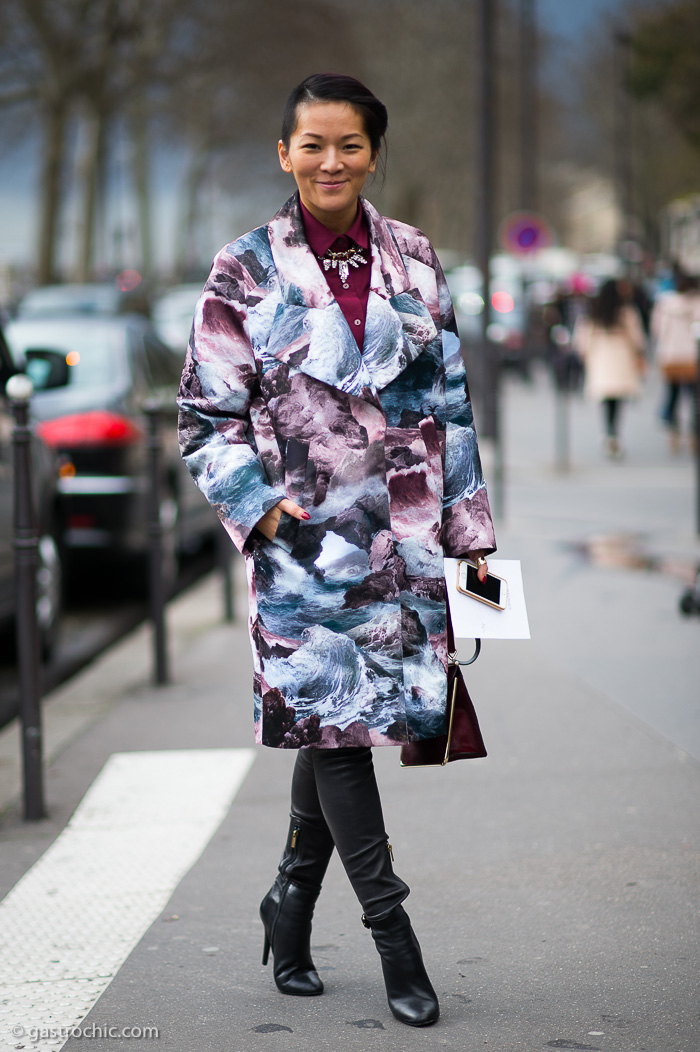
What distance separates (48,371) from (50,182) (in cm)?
3077

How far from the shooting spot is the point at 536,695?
19.9ft

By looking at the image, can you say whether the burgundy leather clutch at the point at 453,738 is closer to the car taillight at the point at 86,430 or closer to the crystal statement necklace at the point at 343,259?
the crystal statement necklace at the point at 343,259

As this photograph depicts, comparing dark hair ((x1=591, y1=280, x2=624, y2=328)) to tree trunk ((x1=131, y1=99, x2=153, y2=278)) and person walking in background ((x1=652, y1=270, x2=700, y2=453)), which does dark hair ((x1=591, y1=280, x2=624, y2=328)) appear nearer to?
person walking in background ((x1=652, y1=270, x2=700, y2=453))

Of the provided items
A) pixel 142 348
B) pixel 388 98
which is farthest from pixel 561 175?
pixel 142 348

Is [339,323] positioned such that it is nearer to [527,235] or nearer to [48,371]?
[48,371]

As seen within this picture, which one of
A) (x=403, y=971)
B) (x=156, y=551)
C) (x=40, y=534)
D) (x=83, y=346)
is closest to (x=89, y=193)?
(x=83, y=346)

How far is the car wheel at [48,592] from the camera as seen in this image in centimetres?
705

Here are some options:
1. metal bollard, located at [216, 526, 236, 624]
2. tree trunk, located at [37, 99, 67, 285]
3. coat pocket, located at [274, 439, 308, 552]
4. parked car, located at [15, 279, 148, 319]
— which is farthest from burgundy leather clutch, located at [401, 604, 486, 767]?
tree trunk, located at [37, 99, 67, 285]

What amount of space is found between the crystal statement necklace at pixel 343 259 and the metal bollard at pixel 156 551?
11.2 feet

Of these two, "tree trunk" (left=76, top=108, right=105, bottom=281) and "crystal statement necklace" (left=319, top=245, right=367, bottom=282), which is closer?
"crystal statement necklace" (left=319, top=245, right=367, bottom=282)

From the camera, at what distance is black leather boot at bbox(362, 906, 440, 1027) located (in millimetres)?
3113

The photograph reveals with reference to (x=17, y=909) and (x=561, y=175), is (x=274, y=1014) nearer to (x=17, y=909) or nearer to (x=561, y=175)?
(x=17, y=909)

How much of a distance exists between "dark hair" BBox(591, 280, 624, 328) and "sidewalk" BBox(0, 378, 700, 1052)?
337 inches

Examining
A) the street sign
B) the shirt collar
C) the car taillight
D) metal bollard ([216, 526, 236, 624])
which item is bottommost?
metal bollard ([216, 526, 236, 624])
